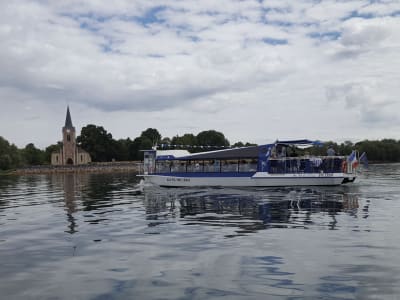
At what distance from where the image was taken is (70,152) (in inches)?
6353

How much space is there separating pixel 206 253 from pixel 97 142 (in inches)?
6214

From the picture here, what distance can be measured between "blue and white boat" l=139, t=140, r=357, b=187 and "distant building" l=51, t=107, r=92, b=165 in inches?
4658

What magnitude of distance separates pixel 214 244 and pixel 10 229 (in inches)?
433

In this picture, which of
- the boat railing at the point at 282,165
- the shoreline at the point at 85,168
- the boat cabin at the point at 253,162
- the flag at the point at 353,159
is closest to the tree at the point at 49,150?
the shoreline at the point at 85,168

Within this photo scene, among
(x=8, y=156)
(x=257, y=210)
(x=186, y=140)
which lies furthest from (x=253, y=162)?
(x=186, y=140)

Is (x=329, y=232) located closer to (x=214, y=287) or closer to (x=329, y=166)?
(x=214, y=287)

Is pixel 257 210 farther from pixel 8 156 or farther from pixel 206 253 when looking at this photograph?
pixel 8 156

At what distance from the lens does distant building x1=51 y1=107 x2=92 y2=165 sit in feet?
527

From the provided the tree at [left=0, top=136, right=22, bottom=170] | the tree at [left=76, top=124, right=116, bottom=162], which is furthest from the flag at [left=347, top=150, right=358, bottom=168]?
the tree at [left=76, top=124, right=116, bottom=162]

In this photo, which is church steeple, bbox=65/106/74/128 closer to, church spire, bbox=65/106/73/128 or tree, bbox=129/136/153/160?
church spire, bbox=65/106/73/128

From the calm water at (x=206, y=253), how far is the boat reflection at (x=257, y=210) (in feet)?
0.20

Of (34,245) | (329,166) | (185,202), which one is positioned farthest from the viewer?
(329,166)

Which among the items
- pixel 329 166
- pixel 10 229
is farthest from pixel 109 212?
pixel 329 166

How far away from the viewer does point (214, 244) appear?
1596 centimetres
